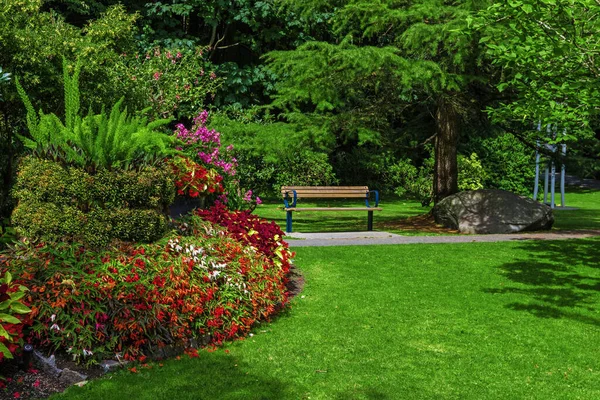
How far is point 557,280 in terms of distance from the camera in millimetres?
9312

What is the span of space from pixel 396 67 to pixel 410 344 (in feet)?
28.4

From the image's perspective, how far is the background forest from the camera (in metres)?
8.67

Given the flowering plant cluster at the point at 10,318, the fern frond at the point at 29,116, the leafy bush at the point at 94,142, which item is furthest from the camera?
the fern frond at the point at 29,116

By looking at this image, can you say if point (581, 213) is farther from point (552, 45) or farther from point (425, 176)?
point (552, 45)

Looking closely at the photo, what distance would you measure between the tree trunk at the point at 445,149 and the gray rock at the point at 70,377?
458 inches

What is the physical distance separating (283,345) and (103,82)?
5540mm

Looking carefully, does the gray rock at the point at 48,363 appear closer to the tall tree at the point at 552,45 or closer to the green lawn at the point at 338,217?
the tall tree at the point at 552,45

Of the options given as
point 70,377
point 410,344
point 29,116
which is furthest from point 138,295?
point 29,116

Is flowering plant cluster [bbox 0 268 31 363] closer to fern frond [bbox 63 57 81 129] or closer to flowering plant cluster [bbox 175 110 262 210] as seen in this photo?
fern frond [bbox 63 57 81 129]

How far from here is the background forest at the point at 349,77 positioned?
8.67m

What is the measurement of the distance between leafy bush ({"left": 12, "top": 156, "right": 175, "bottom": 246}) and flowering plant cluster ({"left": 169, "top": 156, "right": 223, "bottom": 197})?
129 cm

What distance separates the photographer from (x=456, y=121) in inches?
610

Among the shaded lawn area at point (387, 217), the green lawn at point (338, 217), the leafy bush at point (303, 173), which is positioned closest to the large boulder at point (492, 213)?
the shaded lawn area at point (387, 217)

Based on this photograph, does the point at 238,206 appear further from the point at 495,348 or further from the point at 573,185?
the point at 573,185
